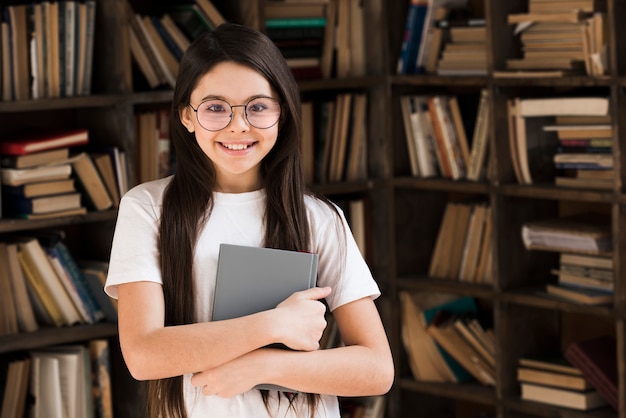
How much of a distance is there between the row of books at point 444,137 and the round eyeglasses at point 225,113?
1.76 m

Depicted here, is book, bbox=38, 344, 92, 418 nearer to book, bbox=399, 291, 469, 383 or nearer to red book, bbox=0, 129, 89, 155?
red book, bbox=0, 129, 89, 155

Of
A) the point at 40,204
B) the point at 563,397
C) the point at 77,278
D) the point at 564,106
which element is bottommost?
the point at 563,397

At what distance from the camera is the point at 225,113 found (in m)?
1.59

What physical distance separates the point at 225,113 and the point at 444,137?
75.4 inches

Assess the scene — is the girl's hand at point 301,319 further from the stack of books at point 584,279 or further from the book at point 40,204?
the stack of books at point 584,279

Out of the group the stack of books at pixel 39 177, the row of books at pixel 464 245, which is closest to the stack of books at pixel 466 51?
the row of books at pixel 464 245

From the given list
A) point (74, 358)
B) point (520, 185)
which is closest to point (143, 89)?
point (74, 358)

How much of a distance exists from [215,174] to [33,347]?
4.81 ft

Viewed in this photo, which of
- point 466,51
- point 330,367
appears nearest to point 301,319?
point 330,367

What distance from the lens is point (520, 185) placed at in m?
3.19

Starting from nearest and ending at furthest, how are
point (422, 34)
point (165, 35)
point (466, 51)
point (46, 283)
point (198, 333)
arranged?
1. point (198, 333)
2. point (46, 283)
3. point (165, 35)
4. point (466, 51)
5. point (422, 34)

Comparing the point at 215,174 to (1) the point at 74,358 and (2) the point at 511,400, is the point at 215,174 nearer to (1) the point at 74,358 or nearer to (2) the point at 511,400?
(1) the point at 74,358

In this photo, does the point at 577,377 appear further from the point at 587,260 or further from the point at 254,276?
the point at 254,276

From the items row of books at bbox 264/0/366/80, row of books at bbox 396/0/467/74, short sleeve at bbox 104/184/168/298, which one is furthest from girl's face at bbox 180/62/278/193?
row of books at bbox 396/0/467/74
